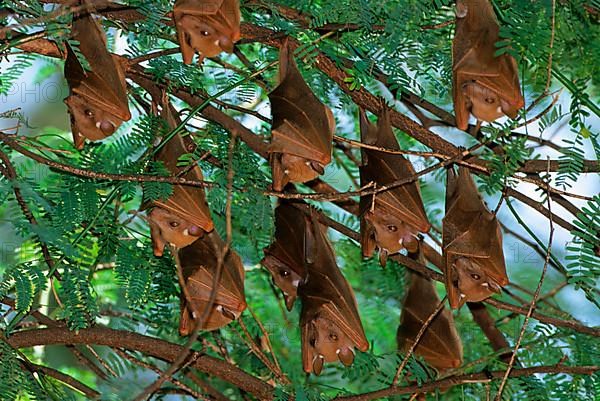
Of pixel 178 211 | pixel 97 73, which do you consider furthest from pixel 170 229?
pixel 97 73

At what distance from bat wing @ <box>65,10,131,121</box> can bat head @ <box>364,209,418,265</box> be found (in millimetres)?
510

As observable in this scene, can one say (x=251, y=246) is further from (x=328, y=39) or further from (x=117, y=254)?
(x=328, y=39)

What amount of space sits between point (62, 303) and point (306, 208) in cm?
53

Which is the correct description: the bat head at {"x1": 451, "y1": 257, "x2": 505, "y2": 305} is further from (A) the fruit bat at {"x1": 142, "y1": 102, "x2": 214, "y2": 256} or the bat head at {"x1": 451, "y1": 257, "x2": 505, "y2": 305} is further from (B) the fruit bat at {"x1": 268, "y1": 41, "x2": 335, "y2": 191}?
(A) the fruit bat at {"x1": 142, "y1": 102, "x2": 214, "y2": 256}

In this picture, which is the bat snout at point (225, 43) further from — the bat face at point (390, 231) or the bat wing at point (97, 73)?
the bat face at point (390, 231)

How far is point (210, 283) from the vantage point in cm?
176

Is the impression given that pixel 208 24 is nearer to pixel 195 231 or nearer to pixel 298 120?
pixel 298 120

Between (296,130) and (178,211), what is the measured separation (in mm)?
252

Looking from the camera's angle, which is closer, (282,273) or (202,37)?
(202,37)

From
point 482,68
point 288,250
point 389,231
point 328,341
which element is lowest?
point 328,341

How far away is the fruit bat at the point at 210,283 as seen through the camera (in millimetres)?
1753

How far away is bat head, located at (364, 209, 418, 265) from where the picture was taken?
1.81 m

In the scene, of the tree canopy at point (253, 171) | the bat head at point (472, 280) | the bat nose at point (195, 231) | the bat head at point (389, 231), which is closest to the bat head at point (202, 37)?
the tree canopy at point (253, 171)

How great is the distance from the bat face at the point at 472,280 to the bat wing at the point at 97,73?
66cm
